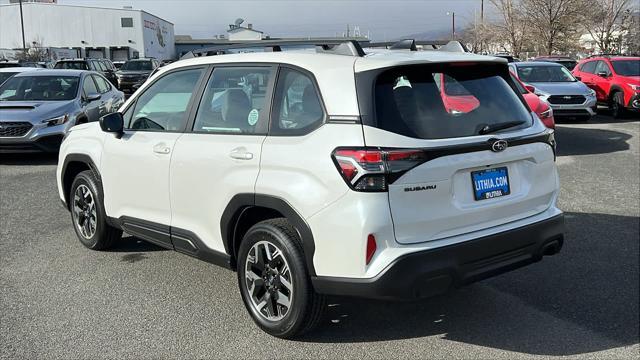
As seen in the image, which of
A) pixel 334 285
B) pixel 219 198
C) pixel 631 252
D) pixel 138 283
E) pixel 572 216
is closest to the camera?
pixel 334 285

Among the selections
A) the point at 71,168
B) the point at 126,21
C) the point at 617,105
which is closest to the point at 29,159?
the point at 71,168

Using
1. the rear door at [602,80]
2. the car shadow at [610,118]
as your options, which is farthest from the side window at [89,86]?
the rear door at [602,80]

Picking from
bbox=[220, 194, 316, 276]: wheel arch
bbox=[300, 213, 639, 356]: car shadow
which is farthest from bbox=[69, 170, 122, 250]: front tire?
bbox=[300, 213, 639, 356]: car shadow

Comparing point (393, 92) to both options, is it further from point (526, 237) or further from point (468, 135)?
point (526, 237)

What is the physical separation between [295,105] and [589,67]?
16.7 metres

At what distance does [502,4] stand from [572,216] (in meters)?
38.7

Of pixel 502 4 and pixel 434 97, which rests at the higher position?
pixel 502 4

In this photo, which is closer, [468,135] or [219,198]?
[468,135]

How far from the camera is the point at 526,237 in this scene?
3.74 meters

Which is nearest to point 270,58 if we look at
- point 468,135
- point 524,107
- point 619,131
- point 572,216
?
point 468,135

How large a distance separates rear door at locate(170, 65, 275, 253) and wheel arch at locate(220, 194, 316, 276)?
0.06 meters

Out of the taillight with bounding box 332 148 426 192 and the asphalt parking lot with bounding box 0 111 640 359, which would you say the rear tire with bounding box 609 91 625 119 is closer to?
the asphalt parking lot with bounding box 0 111 640 359

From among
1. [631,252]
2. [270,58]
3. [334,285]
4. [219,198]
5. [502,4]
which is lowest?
[631,252]

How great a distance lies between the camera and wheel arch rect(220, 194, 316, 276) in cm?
346
